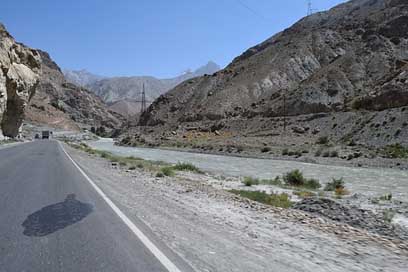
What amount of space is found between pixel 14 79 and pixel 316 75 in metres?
57.0

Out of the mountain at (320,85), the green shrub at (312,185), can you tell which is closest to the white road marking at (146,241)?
the green shrub at (312,185)

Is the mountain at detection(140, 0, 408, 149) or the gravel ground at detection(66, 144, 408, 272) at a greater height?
the mountain at detection(140, 0, 408, 149)

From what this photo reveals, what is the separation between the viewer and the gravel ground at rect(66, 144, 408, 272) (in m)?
6.02

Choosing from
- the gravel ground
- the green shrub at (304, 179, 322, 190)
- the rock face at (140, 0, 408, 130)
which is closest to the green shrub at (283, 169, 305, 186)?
the green shrub at (304, 179, 322, 190)

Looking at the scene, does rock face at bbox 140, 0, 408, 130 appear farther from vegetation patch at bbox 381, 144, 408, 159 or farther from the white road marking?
the white road marking

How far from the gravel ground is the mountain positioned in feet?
130

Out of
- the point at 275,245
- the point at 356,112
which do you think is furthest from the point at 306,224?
the point at 356,112

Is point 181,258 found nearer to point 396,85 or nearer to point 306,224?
point 306,224

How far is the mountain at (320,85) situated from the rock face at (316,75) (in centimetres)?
19

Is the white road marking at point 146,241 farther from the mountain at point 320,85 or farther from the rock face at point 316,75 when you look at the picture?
the rock face at point 316,75

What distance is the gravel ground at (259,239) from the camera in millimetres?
6020

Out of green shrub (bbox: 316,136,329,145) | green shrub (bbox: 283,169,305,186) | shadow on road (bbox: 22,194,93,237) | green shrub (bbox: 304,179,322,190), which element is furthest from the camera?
green shrub (bbox: 316,136,329,145)

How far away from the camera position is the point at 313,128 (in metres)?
67.4

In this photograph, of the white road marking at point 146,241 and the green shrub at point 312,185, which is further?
the green shrub at point 312,185
